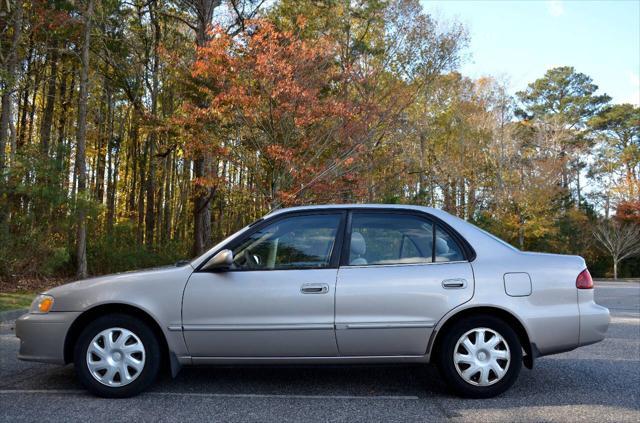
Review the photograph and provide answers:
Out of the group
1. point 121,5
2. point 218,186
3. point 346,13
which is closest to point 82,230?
point 218,186

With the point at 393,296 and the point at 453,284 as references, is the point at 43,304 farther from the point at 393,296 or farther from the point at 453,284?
the point at 453,284

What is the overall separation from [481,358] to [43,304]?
11.9 feet

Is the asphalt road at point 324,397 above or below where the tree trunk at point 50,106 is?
below

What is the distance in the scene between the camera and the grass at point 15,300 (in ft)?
33.6

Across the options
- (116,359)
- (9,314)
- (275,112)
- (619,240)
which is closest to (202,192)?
(275,112)

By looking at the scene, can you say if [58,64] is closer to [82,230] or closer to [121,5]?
[121,5]

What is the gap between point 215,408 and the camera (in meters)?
4.23

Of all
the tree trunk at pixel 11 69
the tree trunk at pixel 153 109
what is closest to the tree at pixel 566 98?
the tree trunk at pixel 153 109

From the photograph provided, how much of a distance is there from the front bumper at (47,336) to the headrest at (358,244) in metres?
2.32

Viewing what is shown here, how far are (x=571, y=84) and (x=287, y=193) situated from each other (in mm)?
48236

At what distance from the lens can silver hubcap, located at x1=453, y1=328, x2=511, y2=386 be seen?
177 inches

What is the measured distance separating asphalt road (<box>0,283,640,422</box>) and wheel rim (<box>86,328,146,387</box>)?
0.58 ft

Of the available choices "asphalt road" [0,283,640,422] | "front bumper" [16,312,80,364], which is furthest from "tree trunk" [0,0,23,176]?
"front bumper" [16,312,80,364]

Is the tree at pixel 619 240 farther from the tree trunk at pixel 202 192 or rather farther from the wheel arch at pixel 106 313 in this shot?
the wheel arch at pixel 106 313
